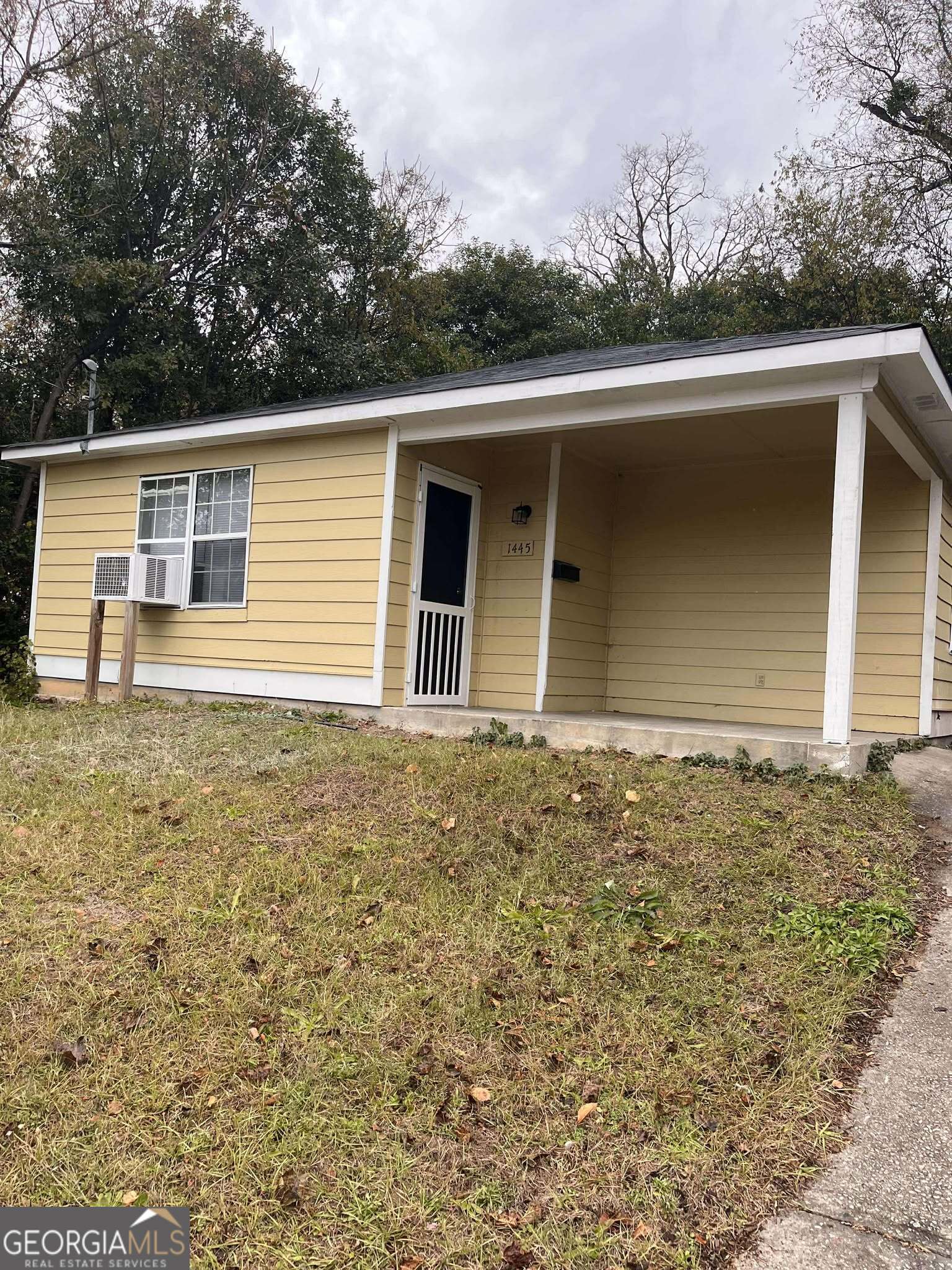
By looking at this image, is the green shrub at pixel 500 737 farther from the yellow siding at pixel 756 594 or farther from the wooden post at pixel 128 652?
the wooden post at pixel 128 652

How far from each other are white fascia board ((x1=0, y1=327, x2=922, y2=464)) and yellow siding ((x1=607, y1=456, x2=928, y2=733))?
235 cm

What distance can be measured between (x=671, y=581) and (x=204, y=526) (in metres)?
4.32

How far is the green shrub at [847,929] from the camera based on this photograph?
3.29 meters

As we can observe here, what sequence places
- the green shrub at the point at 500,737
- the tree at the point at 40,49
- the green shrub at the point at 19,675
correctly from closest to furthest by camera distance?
the green shrub at the point at 500,737, the green shrub at the point at 19,675, the tree at the point at 40,49

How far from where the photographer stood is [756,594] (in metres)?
8.21

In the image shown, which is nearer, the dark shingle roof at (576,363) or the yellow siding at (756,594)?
the dark shingle roof at (576,363)

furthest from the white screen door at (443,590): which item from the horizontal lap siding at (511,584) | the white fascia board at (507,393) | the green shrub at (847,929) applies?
the green shrub at (847,929)

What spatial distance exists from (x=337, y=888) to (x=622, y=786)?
1.82m

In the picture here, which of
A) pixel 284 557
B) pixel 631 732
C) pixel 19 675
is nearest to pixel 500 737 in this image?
pixel 631 732

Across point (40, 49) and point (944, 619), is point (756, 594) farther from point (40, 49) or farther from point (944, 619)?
point (40, 49)

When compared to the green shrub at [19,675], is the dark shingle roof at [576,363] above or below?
above

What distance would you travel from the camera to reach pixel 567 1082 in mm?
2578

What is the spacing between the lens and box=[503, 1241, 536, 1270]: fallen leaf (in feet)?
6.60

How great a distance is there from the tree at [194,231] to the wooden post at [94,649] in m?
5.04
